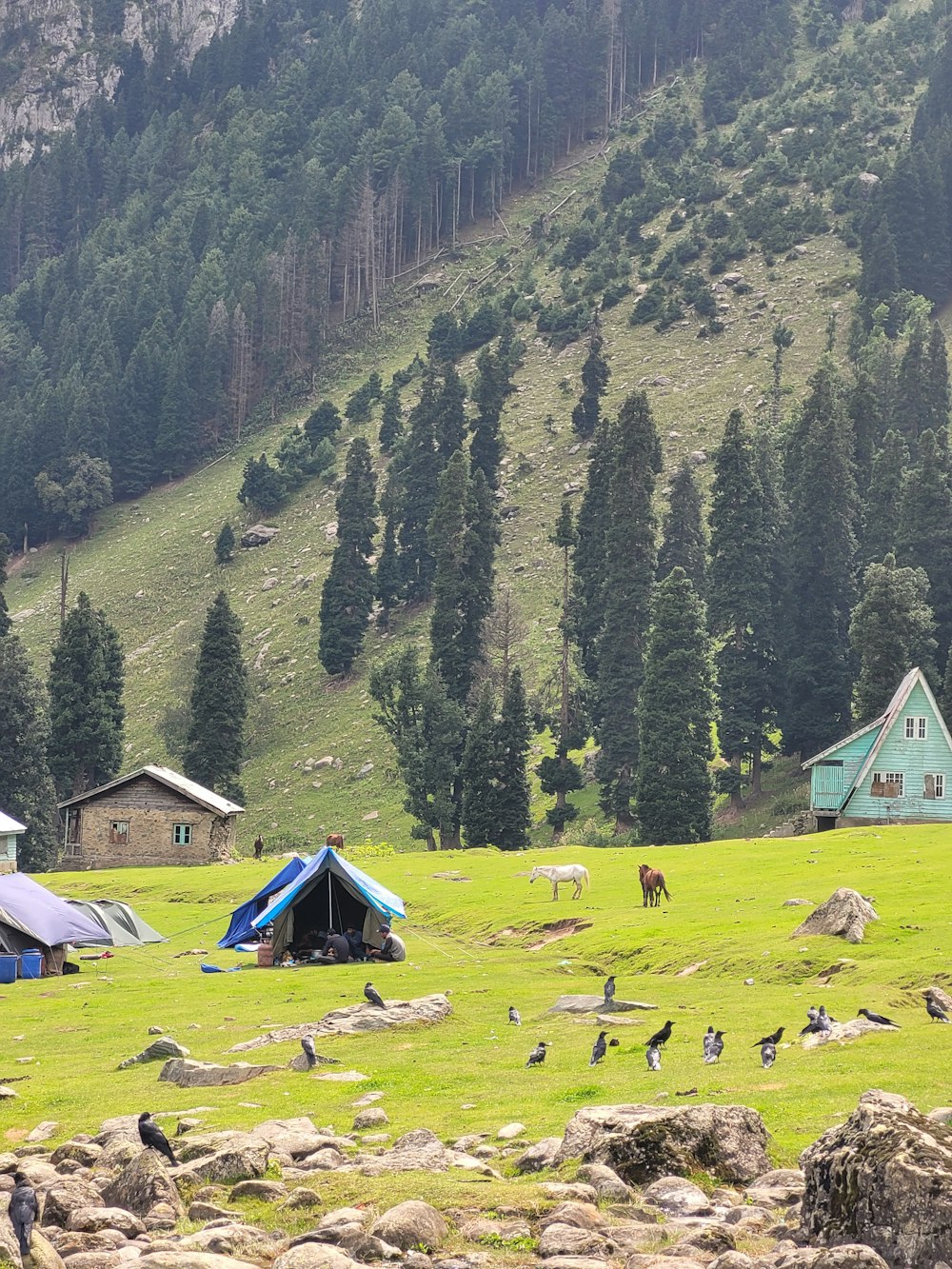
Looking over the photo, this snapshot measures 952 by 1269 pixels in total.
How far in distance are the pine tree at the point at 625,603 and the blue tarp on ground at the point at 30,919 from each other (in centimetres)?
5398

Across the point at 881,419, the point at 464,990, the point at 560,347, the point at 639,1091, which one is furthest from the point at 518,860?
the point at 560,347

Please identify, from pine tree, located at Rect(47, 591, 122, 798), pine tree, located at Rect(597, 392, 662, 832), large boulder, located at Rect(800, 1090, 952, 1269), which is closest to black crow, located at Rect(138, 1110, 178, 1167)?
large boulder, located at Rect(800, 1090, 952, 1269)

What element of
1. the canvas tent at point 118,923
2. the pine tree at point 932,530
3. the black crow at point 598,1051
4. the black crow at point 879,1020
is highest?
the pine tree at point 932,530

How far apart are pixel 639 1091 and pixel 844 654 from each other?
84781mm

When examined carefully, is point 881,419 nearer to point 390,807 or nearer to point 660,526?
point 660,526

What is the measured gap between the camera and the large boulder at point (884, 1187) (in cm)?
1783

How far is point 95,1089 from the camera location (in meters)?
30.6

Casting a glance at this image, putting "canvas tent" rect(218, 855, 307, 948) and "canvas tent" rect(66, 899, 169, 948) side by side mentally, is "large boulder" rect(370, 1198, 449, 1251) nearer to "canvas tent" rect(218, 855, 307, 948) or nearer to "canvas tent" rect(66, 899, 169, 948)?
"canvas tent" rect(218, 855, 307, 948)

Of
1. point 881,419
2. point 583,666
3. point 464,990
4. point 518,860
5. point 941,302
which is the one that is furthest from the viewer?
point 941,302

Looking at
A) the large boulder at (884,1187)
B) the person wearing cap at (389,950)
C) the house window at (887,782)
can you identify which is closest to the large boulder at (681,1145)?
the large boulder at (884,1187)

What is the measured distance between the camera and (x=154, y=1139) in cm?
2308

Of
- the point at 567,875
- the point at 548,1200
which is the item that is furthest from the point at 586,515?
the point at 548,1200

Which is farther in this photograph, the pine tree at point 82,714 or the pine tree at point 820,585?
the pine tree at point 82,714

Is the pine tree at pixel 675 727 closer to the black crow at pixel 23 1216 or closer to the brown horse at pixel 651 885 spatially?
the brown horse at pixel 651 885
